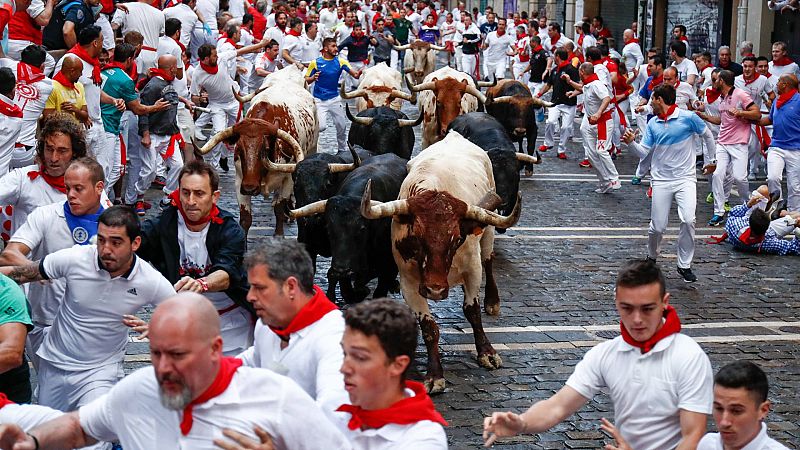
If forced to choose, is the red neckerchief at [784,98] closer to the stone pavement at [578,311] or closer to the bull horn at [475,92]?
the stone pavement at [578,311]

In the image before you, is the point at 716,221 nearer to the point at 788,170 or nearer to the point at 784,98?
the point at 788,170

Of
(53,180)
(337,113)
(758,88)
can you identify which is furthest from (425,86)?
(53,180)

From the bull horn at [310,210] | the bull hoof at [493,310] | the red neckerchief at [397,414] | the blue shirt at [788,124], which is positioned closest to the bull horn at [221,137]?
the bull horn at [310,210]

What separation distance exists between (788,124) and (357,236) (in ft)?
25.1

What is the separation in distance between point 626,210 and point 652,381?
39.2 feet

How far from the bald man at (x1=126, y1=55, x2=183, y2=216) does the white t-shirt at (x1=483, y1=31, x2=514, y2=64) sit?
17.7m

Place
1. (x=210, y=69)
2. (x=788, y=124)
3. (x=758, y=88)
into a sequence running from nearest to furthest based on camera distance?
(x=788, y=124) < (x=210, y=69) < (x=758, y=88)

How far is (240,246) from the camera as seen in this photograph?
7082 mm

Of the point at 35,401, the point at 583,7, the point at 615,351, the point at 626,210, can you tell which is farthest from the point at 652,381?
the point at 583,7

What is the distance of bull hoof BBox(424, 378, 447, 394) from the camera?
354 inches

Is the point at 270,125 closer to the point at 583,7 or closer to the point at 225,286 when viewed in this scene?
the point at 225,286

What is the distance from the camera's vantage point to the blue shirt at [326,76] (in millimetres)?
19703

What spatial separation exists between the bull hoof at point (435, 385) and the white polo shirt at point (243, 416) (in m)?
4.75

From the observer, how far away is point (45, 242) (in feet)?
23.7
